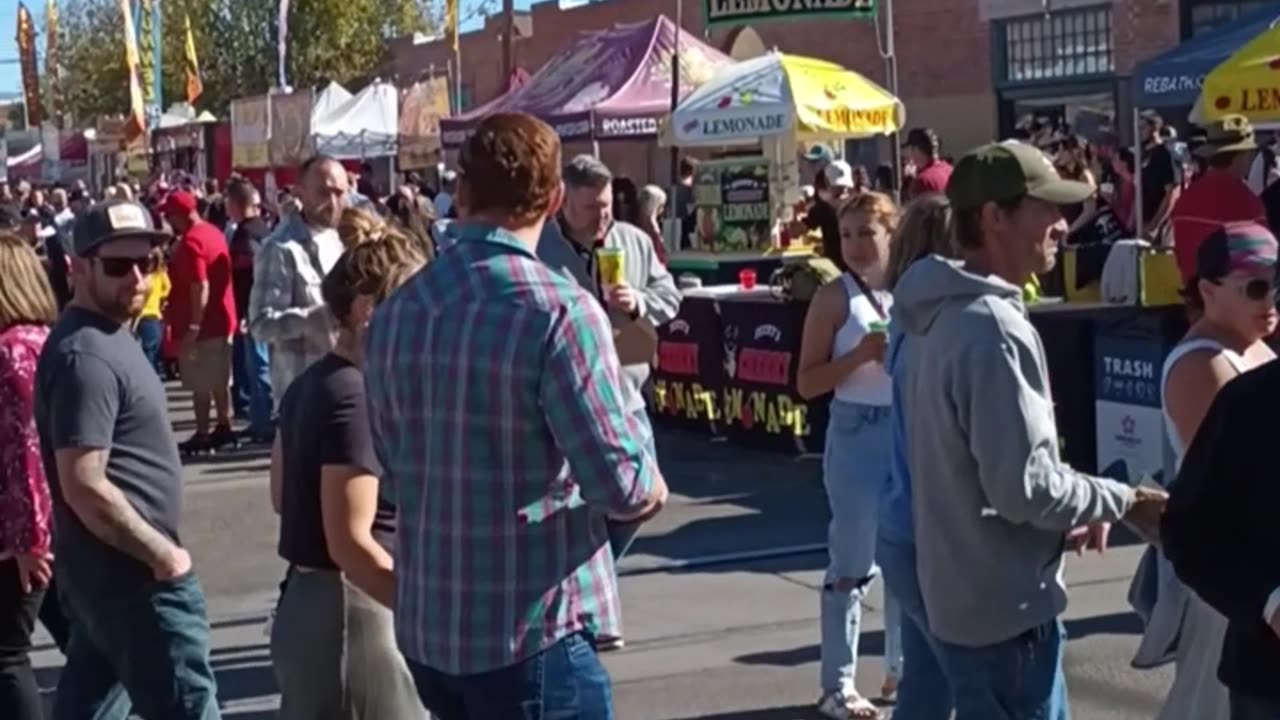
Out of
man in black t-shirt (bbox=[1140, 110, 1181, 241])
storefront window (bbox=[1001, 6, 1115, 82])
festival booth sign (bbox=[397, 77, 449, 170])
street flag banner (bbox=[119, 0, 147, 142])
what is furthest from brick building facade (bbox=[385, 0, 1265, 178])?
man in black t-shirt (bbox=[1140, 110, 1181, 241])

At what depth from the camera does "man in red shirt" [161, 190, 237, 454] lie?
14.3 m

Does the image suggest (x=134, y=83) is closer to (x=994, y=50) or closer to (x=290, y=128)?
(x=290, y=128)

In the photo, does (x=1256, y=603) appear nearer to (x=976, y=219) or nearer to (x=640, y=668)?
(x=976, y=219)

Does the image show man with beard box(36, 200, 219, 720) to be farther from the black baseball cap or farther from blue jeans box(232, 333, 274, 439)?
blue jeans box(232, 333, 274, 439)

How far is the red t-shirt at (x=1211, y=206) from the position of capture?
11.2m

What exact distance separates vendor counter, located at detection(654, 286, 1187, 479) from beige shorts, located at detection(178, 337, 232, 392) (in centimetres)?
305

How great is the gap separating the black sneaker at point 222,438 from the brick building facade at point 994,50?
1158cm

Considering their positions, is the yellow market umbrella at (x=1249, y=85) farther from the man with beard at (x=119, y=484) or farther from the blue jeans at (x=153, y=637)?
the blue jeans at (x=153, y=637)

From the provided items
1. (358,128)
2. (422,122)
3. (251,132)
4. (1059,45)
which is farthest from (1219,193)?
(251,132)

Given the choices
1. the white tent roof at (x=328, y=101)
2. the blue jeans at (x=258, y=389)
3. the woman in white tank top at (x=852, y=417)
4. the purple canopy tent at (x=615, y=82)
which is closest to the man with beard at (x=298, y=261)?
the woman in white tank top at (x=852, y=417)

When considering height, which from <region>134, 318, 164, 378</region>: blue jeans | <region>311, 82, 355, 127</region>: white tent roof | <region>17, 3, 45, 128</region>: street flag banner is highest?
<region>17, 3, 45, 128</region>: street flag banner

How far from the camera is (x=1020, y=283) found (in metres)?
4.40

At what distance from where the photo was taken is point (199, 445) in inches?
591

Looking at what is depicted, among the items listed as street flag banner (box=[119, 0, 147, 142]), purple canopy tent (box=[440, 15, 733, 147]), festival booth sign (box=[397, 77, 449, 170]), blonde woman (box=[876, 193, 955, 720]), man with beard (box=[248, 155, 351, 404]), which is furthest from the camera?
street flag banner (box=[119, 0, 147, 142])
